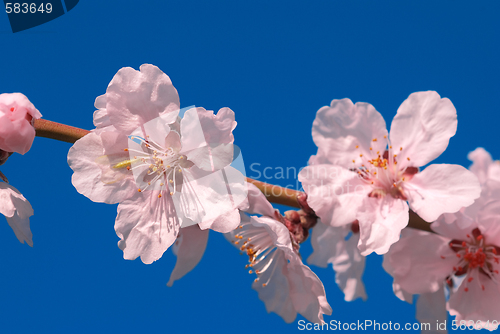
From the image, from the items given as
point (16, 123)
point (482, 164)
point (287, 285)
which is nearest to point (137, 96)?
point (16, 123)

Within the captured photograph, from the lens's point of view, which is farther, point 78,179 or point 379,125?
point 379,125

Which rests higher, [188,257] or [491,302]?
[188,257]

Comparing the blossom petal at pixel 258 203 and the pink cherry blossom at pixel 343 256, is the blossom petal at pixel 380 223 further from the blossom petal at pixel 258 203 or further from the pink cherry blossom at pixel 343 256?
the pink cherry blossom at pixel 343 256

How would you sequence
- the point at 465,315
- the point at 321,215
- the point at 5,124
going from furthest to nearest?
the point at 465,315 → the point at 321,215 → the point at 5,124

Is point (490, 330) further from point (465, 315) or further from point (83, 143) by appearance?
point (83, 143)

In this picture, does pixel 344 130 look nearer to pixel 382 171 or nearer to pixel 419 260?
pixel 382 171

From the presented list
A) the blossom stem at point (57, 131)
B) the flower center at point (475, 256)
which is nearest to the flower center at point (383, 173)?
the flower center at point (475, 256)

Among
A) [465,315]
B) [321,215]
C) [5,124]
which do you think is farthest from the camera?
[465,315]

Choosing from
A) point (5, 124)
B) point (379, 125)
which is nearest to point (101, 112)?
point (5, 124)

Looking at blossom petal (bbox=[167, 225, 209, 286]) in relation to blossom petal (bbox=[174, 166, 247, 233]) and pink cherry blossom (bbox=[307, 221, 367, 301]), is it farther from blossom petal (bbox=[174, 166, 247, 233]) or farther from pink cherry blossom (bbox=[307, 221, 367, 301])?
pink cherry blossom (bbox=[307, 221, 367, 301])
